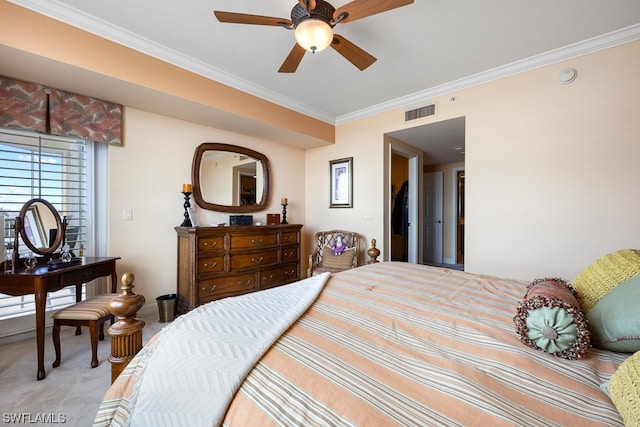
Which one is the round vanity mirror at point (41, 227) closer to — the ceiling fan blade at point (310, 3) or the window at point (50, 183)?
the window at point (50, 183)

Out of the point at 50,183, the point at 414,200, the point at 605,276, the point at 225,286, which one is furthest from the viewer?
the point at 414,200

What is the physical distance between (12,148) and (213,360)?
9.61 feet

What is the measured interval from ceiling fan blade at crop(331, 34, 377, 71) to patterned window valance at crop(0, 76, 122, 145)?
2.33 m

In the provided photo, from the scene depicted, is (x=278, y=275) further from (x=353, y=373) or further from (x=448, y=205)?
(x=448, y=205)

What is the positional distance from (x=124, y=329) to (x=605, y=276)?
6.59 feet

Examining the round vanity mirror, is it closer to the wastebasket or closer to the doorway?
the wastebasket

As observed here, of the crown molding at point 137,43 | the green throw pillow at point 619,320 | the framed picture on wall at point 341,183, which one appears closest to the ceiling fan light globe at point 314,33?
the crown molding at point 137,43

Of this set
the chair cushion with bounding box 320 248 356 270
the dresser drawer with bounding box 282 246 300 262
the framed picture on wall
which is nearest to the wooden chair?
the chair cushion with bounding box 320 248 356 270

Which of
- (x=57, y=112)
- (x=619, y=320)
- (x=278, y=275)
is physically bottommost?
(x=278, y=275)

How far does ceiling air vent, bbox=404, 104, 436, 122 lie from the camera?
322 centimetres

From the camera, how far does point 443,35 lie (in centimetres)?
221

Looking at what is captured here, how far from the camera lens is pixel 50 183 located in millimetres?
2406

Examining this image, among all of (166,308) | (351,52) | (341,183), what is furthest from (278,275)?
(351,52)

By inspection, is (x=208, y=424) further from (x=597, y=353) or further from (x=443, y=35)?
(x=443, y=35)
